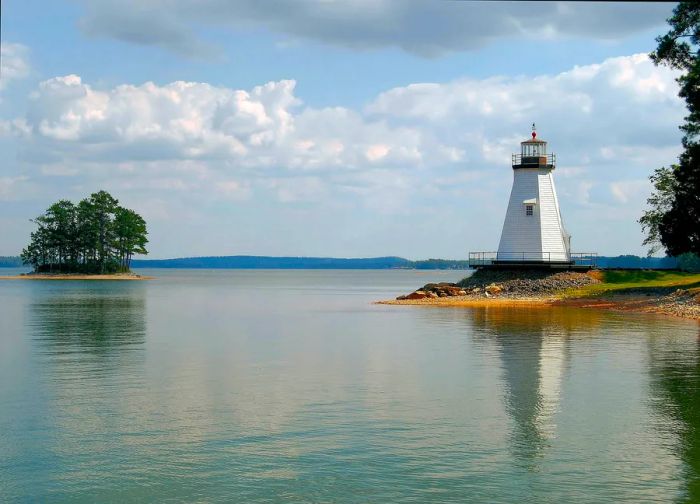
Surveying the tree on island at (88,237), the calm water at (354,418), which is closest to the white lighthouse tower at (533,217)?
the calm water at (354,418)

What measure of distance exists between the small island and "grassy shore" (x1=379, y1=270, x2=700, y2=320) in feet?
367

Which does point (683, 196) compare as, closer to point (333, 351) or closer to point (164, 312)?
point (333, 351)

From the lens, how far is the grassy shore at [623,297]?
209 feet

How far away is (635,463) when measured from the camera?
18.2 m

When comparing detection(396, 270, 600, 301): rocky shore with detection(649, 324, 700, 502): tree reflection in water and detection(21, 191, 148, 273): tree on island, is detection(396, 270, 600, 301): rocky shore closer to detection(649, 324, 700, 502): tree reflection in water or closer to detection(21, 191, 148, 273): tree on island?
detection(649, 324, 700, 502): tree reflection in water

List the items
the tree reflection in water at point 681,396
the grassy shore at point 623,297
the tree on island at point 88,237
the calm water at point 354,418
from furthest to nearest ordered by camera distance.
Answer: the tree on island at point 88,237, the grassy shore at point 623,297, the tree reflection in water at point 681,396, the calm water at point 354,418

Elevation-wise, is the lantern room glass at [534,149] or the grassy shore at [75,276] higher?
the lantern room glass at [534,149]

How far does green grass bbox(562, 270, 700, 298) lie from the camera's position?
72.6 metres

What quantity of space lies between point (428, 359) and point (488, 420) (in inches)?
548

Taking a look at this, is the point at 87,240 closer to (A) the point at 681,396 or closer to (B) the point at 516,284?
(B) the point at 516,284

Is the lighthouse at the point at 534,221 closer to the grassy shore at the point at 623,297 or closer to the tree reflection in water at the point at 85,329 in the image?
the grassy shore at the point at 623,297

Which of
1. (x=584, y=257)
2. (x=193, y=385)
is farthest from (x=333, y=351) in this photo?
(x=584, y=257)

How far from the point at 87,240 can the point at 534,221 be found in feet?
403

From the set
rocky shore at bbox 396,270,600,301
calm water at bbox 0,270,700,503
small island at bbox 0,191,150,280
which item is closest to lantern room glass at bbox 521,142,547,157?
rocky shore at bbox 396,270,600,301
